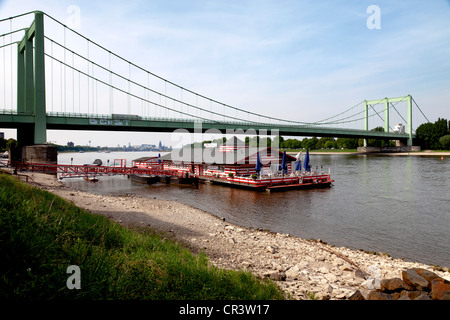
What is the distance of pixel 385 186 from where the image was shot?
32281 millimetres

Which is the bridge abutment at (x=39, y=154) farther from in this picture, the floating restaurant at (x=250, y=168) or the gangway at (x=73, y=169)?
the floating restaurant at (x=250, y=168)

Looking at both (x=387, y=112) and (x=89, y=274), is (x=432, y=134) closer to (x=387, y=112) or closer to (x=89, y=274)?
(x=387, y=112)

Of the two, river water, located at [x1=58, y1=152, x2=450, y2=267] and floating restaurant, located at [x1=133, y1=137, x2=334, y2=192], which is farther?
floating restaurant, located at [x1=133, y1=137, x2=334, y2=192]

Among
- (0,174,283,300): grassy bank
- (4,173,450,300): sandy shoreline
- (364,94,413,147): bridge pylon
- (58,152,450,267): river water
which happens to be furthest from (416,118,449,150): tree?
(0,174,283,300): grassy bank

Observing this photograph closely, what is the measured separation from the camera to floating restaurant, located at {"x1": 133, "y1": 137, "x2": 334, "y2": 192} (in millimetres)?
32375

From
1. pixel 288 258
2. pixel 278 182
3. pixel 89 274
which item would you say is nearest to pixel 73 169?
pixel 278 182

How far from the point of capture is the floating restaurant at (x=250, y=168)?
32.4m

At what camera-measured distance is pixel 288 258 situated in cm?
980

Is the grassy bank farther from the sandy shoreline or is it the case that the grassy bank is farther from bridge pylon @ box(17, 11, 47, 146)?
bridge pylon @ box(17, 11, 47, 146)

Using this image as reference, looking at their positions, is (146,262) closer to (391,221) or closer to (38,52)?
(391,221)

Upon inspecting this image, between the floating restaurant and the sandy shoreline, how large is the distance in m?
18.0

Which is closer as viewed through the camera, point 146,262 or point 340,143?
point 146,262
